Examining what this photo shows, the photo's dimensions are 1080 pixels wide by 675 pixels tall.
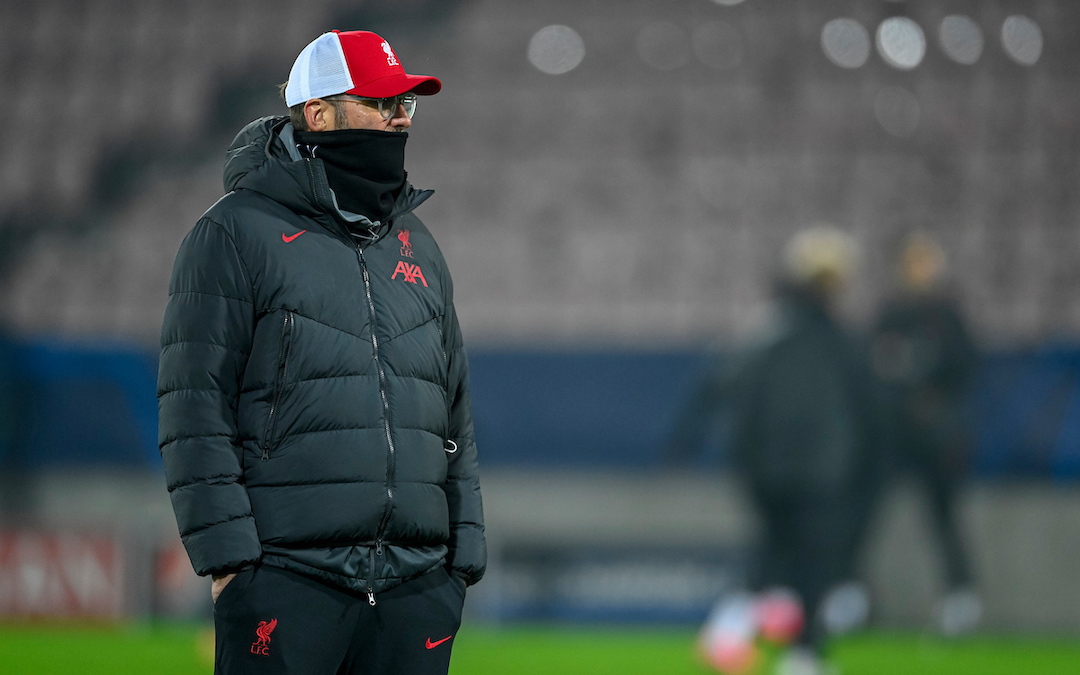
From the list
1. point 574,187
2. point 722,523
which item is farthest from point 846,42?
point 722,523

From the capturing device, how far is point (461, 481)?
99.3 inches

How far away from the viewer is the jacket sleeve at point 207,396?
2121 mm

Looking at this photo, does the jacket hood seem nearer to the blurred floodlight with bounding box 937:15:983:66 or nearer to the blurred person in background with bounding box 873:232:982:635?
the blurred person in background with bounding box 873:232:982:635

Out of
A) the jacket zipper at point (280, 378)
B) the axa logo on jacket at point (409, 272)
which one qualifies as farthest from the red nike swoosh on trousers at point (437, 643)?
the axa logo on jacket at point (409, 272)

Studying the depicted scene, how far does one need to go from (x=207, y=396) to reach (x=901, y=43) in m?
10.3

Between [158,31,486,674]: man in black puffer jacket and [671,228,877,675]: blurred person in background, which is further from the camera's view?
[671,228,877,675]: blurred person in background

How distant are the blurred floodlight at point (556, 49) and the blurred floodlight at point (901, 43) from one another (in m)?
2.74

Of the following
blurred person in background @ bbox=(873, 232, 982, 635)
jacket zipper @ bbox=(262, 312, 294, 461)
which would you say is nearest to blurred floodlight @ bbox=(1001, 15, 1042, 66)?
blurred person in background @ bbox=(873, 232, 982, 635)

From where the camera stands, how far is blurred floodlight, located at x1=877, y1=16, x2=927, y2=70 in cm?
1127

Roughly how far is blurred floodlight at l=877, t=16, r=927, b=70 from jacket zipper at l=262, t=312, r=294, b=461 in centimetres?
1006

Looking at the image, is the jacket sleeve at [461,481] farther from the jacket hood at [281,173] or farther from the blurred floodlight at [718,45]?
the blurred floodlight at [718,45]

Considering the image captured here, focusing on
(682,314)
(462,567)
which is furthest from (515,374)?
(462,567)

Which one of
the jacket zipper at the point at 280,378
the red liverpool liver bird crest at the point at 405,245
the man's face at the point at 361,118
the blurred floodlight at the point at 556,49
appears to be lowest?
the jacket zipper at the point at 280,378

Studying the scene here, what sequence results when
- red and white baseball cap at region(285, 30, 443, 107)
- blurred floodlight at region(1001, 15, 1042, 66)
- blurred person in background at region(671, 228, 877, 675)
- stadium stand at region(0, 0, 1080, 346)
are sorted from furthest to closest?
blurred floodlight at region(1001, 15, 1042, 66) → stadium stand at region(0, 0, 1080, 346) → blurred person in background at region(671, 228, 877, 675) → red and white baseball cap at region(285, 30, 443, 107)
